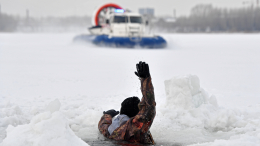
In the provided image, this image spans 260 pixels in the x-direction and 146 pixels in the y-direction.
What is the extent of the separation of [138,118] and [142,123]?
5 centimetres

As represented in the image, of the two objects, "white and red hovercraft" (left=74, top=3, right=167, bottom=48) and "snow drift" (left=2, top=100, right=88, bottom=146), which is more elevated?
"white and red hovercraft" (left=74, top=3, right=167, bottom=48)

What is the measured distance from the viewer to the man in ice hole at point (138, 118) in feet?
7.74

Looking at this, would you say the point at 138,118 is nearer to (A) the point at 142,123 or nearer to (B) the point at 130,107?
(A) the point at 142,123

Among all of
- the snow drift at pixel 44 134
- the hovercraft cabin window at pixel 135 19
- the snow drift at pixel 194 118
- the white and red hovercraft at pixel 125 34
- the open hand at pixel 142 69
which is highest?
the hovercraft cabin window at pixel 135 19

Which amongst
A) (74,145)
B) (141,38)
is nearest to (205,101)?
(74,145)

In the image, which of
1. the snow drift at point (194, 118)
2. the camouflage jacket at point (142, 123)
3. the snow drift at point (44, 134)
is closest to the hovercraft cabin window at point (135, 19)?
the snow drift at point (194, 118)

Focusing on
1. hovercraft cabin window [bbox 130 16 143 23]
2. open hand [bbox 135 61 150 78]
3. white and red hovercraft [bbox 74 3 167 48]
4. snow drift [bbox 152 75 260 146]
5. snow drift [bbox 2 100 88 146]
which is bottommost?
snow drift [bbox 152 75 260 146]

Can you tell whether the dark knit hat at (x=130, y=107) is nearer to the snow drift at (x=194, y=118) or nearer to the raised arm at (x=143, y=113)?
the raised arm at (x=143, y=113)

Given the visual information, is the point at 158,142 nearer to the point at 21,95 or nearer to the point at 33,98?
the point at 33,98

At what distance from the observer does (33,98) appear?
4465 mm

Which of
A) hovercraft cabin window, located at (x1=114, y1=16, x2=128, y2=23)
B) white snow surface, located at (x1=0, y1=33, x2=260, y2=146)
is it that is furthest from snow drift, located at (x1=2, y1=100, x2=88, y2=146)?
hovercraft cabin window, located at (x1=114, y1=16, x2=128, y2=23)

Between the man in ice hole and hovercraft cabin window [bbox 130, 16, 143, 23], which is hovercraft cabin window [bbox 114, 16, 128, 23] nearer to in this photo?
hovercraft cabin window [bbox 130, 16, 143, 23]

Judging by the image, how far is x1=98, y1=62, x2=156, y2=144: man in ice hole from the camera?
2359 mm

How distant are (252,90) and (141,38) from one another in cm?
873
